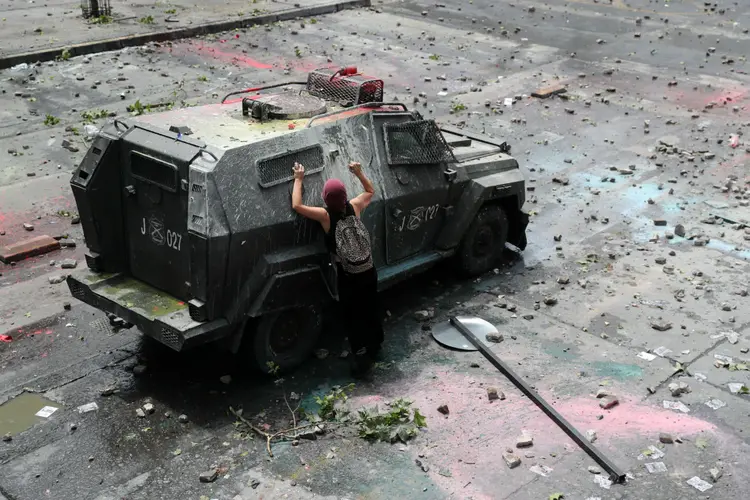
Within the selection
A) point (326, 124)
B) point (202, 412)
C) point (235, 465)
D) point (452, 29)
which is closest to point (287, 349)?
point (202, 412)

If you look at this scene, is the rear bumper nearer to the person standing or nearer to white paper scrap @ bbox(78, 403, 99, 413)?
white paper scrap @ bbox(78, 403, 99, 413)

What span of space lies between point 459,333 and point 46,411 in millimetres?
3508

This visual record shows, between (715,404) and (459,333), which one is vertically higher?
(715,404)

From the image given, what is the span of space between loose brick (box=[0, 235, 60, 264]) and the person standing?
381 cm

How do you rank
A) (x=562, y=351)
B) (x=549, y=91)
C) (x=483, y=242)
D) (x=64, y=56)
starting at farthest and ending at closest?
(x=64, y=56)
(x=549, y=91)
(x=483, y=242)
(x=562, y=351)

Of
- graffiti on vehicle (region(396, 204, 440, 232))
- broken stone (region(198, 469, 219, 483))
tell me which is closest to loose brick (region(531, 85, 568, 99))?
graffiti on vehicle (region(396, 204, 440, 232))

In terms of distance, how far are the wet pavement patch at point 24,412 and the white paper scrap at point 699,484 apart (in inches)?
183

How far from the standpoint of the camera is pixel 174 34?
17.2 metres

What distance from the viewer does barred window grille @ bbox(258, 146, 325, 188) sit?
6.50m

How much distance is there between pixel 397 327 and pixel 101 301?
104 inches

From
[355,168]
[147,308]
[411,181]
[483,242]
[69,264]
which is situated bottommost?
[69,264]

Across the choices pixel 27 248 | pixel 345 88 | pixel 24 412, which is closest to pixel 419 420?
pixel 24 412

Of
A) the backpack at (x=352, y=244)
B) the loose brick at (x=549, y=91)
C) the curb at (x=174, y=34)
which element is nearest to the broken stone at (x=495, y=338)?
the backpack at (x=352, y=244)

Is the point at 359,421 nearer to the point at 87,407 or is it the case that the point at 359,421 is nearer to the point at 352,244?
the point at 352,244
